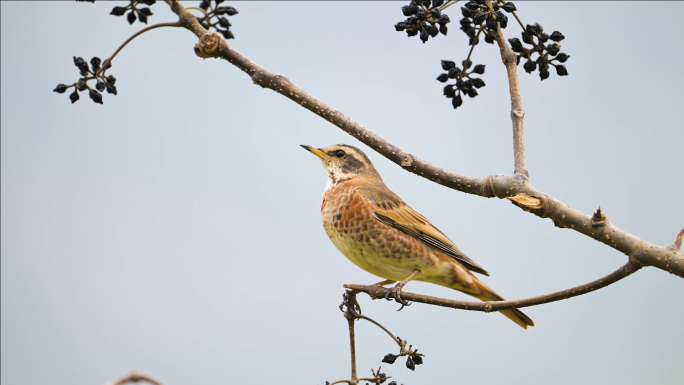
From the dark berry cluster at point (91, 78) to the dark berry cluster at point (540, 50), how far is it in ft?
6.45

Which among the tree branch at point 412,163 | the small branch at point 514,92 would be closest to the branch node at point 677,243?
the tree branch at point 412,163

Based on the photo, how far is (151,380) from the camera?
1305 millimetres

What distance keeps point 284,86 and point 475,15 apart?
39.3 inches

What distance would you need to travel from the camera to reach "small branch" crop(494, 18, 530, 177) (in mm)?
2686

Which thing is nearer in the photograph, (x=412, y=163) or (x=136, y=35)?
(x=136, y=35)

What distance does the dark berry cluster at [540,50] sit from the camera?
2.75 m

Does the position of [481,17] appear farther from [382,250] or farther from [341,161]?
[341,161]

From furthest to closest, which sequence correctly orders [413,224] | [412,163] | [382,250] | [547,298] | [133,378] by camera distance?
[413,224], [382,250], [412,163], [547,298], [133,378]

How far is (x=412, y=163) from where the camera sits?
2.45m

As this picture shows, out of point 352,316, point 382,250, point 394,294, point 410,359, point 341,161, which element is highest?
point 341,161

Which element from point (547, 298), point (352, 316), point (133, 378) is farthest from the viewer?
point (352, 316)

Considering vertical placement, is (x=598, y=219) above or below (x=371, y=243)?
below

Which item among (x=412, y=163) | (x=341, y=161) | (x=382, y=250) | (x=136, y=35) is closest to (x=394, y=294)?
(x=382, y=250)

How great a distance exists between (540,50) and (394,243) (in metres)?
1.35
